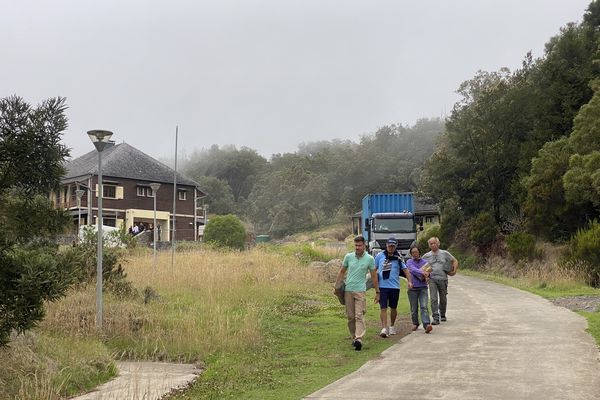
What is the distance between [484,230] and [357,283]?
2356cm

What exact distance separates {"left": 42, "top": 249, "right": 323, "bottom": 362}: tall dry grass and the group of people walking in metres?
1.93

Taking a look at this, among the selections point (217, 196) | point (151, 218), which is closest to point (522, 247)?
point (151, 218)

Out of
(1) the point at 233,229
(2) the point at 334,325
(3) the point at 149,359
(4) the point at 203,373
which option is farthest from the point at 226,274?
(1) the point at 233,229

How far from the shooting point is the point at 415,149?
82.1 m

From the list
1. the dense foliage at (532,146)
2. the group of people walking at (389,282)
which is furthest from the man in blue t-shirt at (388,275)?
the dense foliage at (532,146)

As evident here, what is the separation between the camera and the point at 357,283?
10.2m

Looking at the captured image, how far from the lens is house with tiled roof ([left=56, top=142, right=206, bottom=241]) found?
47.9 metres

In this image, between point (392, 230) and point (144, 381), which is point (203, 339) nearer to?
point (144, 381)

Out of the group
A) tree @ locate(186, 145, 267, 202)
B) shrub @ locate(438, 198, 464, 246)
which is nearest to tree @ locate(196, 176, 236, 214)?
tree @ locate(186, 145, 267, 202)

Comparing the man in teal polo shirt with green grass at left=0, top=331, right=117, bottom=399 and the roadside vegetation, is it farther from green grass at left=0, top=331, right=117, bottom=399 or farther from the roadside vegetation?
green grass at left=0, top=331, right=117, bottom=399

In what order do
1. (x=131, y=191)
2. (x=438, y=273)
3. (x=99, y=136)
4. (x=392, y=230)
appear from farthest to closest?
(x=131, y=191) < (x=392, y=230) < (x=438, y=273) < (x=99, y=136)

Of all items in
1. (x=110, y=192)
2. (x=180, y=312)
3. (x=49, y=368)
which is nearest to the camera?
(x=49, y=368)

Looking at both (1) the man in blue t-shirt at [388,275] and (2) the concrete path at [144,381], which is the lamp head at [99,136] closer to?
(2) the concrete path at [144,381]

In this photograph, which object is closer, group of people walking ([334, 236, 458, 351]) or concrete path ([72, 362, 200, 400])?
concrete path ([72, 362, 200, 400])
